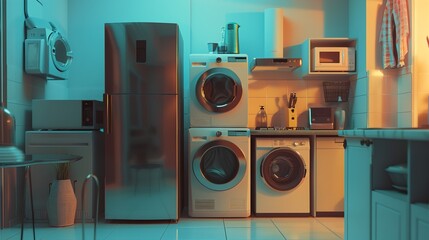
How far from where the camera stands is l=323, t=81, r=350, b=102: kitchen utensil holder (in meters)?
4.31

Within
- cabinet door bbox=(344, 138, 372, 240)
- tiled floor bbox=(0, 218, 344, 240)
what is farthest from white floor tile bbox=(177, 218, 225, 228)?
cabinet door bbox=(344, 138, 372, 240)

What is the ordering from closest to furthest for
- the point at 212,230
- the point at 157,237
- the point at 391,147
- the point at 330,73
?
the point at 391,147 → the point at 157,237 → the point at 212,230 → the point at 330,73

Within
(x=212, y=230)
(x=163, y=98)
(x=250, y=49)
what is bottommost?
(x=212, y=230)

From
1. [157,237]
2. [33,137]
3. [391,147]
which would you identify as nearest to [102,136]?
[33,137]

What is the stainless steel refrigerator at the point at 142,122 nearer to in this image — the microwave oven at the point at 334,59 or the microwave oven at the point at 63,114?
the microwave oven at the point at 63,114

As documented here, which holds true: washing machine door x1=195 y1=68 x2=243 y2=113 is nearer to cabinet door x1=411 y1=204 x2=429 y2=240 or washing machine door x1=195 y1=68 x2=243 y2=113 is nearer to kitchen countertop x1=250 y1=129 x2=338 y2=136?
kitchen countertop x1=250 y1=129 x2=338 y2=136

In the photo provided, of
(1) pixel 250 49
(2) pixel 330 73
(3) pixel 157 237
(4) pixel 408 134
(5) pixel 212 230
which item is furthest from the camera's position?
(1) pixel 250 49

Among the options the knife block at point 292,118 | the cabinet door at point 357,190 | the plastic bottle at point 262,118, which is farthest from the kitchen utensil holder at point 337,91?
the cabinet door at point 357,190

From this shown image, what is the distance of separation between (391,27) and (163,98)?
2251 millimetres

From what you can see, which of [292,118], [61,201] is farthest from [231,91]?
[61,201]

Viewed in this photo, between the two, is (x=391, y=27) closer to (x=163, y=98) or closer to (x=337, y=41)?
(x=337, y=41)

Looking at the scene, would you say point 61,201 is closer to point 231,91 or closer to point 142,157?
point 142,157

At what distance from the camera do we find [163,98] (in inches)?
137

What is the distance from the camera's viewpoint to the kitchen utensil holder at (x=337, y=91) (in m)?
4.31
